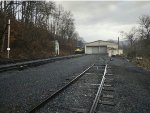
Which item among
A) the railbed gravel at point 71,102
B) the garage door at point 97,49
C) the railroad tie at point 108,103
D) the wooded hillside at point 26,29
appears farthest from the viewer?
the garage door at point 97,49

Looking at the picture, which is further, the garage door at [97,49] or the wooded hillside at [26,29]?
the garage door at [97,49]

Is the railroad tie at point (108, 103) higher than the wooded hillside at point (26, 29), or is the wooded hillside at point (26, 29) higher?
the wooded hillside at point (26, 29)

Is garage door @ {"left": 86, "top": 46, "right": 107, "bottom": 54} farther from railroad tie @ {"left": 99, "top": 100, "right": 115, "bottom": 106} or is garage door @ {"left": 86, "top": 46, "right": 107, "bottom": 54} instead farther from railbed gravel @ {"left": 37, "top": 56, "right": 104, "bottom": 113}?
railroad tie @ {"left": 99, "top": 100, "right": 115, "bottom": 106}

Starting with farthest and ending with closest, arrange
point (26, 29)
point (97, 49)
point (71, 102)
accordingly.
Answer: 1. point (97, 49)
2. point (26, 29)
3. point (71, 102)

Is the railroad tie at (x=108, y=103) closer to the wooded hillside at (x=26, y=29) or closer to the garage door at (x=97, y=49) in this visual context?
the wooded hillside at (x=26, y=29)

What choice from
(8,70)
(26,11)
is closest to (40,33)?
(26,11)

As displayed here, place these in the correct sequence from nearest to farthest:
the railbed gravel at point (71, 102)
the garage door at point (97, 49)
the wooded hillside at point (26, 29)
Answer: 1. the railbed gravel at point (71, 102)
2. the wooded hillside at point (26, 29)
3. the garage door at point (97, 49)

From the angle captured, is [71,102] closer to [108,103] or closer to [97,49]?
[108,103]

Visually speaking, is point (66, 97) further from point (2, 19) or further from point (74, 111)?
point (2, 19)

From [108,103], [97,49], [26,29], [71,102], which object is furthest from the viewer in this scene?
[97,49]

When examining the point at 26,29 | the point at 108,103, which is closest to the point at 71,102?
the point at 108,103

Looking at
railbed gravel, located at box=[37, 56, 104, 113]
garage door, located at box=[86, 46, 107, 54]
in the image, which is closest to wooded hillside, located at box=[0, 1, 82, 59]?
railbed gravel, located at box=[37, 56, 104, 113]

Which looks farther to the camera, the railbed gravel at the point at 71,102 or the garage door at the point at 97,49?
the garage door at the point at 97,49

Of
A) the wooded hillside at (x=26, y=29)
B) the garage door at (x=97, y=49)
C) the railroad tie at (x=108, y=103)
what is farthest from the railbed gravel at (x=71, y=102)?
the garage door at (x=97, y=49)
